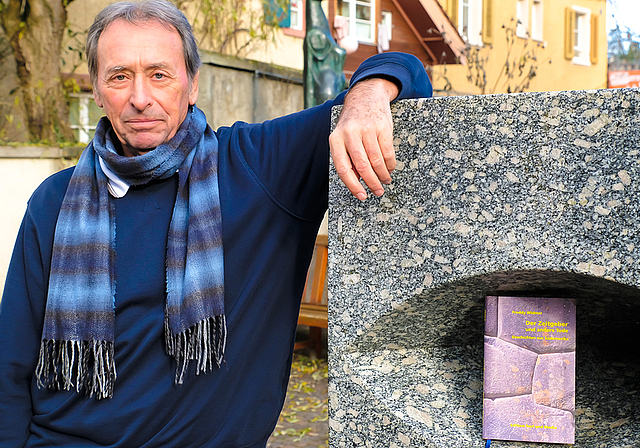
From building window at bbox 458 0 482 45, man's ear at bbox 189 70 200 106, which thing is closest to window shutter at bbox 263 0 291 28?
building window at bbox 458 0 482 45

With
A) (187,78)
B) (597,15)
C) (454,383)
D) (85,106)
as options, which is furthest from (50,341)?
(597,15)

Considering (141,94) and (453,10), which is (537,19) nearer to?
(453,10)

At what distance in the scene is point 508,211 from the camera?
131cm

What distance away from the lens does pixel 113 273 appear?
184 centimetres

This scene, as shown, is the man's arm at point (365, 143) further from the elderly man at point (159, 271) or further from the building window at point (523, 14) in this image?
the building window at point (523, 14)

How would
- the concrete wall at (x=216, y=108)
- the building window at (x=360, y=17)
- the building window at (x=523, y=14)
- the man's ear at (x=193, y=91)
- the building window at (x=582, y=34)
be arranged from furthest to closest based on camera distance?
the building window at (x=582, y=34) < the building window at (x=523, y=14) < the building window at (x=360, y=17) < the concrete wall at (x=216, y=108) < the man's ear at (x=193, y=91)

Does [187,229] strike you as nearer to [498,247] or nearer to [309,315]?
[498,247]

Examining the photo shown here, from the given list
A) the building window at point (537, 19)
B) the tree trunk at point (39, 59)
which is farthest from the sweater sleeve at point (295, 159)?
the building window at point (537, 19)

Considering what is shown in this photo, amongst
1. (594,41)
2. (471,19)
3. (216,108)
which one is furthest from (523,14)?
(216,108)

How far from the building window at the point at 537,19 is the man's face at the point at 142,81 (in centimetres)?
1822

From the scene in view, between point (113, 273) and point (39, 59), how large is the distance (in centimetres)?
651

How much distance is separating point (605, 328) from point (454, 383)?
375mm

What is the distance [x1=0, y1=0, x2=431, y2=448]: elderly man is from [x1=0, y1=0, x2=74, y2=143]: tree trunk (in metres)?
5.93

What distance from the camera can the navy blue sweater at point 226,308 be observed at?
1.78 metres
